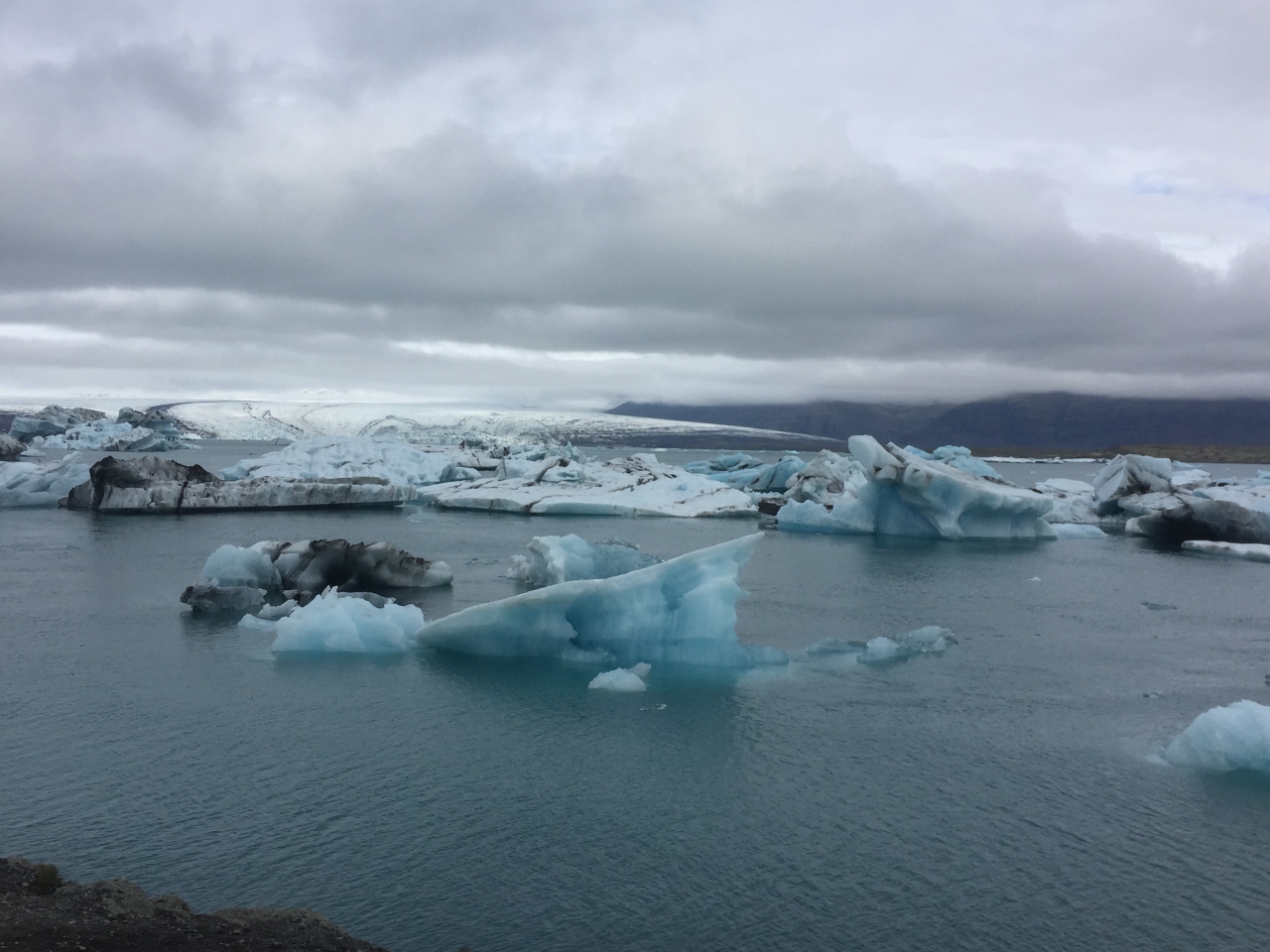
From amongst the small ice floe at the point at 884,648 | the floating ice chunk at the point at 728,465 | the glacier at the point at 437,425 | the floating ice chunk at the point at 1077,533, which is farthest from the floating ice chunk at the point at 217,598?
the glacier at the point at 437,425

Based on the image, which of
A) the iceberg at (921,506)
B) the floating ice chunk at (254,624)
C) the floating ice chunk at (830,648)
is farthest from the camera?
the iceberg at (921,506)

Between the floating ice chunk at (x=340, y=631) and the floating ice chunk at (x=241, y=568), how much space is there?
3033 mm

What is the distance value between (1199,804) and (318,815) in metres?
5.25

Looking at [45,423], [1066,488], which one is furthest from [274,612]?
[45,423]

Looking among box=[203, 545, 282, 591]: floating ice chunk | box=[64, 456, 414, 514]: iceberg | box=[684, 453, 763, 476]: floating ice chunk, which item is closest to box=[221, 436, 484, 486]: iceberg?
box=[64, 456, 414, 514]: iceberg

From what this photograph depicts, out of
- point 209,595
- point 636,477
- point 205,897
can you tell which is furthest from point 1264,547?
point 205,897

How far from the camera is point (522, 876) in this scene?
197 inches

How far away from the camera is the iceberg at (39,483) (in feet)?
79.7

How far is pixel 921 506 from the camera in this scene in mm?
20859

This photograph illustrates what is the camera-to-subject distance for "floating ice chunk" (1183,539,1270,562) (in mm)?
18969

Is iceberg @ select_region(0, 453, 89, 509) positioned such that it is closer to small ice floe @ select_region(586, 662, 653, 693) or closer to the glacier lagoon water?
the glacier lagoon water

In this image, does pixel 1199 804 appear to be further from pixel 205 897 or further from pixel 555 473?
pixel 555 473

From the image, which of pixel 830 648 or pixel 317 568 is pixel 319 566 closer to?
pixel 317 568

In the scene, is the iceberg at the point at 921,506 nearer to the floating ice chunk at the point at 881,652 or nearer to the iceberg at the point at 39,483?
the floating ice chunk at the point at 881,652
